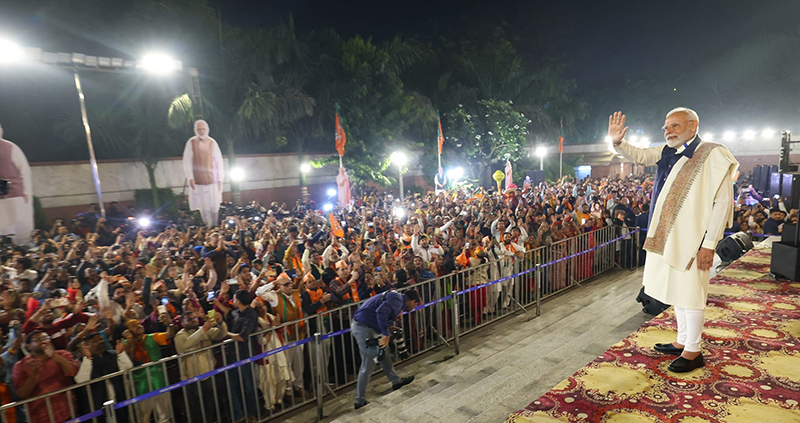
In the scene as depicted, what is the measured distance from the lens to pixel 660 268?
122 inches

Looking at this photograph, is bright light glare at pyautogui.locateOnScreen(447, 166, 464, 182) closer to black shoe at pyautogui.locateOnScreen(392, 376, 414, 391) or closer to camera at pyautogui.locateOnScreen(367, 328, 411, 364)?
camera at pyautogui.locateOnScreen(367, 328, 411, 364)

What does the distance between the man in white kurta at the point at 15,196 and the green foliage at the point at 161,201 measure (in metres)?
7.96

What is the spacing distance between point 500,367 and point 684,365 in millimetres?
2521

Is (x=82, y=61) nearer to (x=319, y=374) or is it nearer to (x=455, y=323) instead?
(x=319, y=374)

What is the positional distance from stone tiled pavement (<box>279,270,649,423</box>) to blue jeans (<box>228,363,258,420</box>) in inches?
A: 16.0

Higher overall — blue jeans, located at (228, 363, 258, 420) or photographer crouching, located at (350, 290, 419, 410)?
photographer crouching, located at (350, 290, 419, 410)

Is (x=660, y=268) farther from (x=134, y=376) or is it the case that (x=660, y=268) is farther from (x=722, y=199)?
(x=134, y=376)

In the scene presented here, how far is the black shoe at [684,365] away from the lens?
9.61 feet

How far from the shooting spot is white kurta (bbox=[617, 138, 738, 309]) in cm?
288

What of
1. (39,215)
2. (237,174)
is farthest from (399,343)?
(237,174)

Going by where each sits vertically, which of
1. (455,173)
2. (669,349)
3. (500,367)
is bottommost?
(500,367)

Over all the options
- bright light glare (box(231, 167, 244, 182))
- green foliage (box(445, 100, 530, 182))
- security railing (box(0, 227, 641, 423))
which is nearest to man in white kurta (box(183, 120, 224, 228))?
security railing (box(0, 227, 641, 423))

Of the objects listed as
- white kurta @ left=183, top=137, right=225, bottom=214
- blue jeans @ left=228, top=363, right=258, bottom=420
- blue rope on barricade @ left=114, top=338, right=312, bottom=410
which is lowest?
blue jeans @ left=228, top=363, right=258, bottom=420

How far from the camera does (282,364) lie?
4.71m
